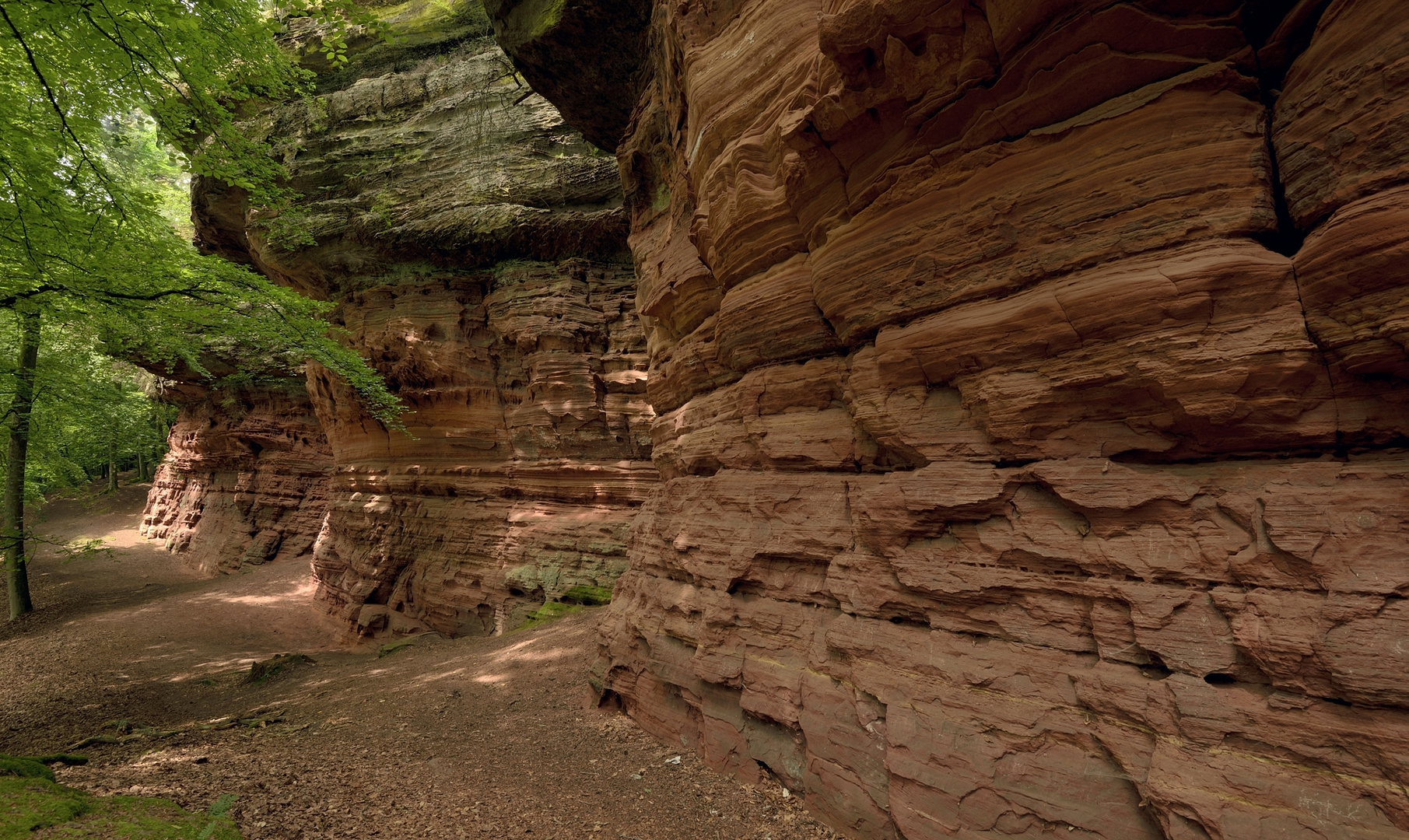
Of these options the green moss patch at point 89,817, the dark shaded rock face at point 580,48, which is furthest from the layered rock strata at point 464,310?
the green moss patch at point 89,817

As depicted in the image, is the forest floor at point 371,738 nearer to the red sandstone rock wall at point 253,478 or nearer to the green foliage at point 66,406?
the green foliage at point 66,406

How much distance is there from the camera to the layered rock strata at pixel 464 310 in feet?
53.7

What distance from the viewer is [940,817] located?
174 inches

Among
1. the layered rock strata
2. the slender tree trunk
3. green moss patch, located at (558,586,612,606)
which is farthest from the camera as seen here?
the layered rock strata

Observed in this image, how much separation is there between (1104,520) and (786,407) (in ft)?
11.5

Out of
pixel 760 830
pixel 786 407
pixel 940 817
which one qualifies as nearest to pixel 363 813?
pixel 760 830

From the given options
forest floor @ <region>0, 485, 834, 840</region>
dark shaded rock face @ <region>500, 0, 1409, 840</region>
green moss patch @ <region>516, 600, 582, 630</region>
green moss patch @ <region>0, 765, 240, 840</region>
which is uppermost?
dark shaded rock face @ <region>500, 0, 1409, 840</region>

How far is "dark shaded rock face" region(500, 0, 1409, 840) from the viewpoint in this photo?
3383 mm

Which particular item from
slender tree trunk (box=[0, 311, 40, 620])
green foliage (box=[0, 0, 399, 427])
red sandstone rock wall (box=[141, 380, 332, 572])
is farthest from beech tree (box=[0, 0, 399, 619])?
red sandstone rock wall (box=[141, 380, 332, 572])

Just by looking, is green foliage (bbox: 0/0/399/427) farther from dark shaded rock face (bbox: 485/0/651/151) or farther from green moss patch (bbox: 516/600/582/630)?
green moss patch (bbox: 516/600/582/630)

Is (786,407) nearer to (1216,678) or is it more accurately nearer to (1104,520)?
(1104,520)

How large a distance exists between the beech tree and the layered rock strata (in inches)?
274

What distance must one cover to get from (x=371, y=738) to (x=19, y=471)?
57.7 ft

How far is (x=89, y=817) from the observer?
158 inches
